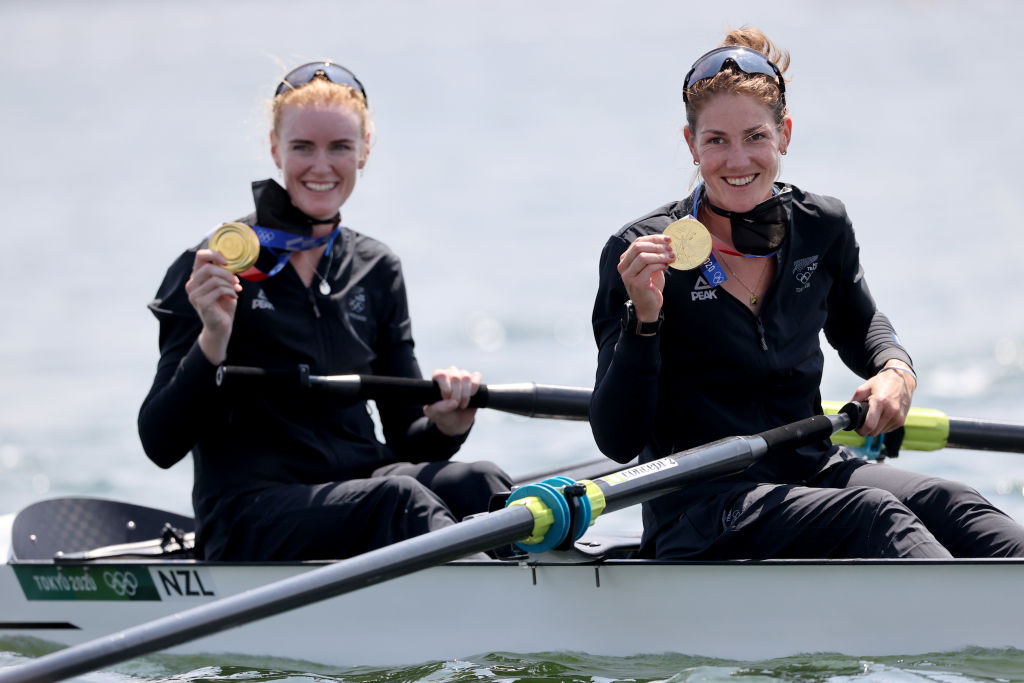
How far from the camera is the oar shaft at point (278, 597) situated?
2.72 meters

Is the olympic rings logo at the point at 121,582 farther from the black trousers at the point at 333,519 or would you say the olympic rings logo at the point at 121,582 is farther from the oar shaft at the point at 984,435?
the oar shaft at the point at 984,435

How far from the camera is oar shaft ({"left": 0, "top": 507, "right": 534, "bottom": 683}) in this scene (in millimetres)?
2723

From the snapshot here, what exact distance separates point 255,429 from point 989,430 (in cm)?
218

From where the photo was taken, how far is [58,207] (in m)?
17.1

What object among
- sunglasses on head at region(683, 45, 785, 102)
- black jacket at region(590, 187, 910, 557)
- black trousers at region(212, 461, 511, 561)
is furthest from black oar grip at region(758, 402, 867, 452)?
black trousers at region(212, 461, 511, 561)

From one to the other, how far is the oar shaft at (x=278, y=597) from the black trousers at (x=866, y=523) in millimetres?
593

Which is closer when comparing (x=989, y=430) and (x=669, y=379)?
(x=669, y=379)

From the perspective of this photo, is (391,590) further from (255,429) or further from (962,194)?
(962,194)

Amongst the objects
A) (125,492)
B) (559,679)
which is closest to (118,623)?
(559,679)


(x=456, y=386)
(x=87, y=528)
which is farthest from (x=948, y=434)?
(x=87, y=528)

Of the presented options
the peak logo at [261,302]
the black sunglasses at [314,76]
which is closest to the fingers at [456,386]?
the peak logo at [261,302]

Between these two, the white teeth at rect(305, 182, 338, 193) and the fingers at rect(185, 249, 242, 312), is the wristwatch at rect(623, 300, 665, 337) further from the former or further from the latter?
the white teeth at rect(305, 182, 338, 193)

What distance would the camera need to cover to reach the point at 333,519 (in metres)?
3.90

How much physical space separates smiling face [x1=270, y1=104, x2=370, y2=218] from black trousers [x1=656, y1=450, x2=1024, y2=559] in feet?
5.37
